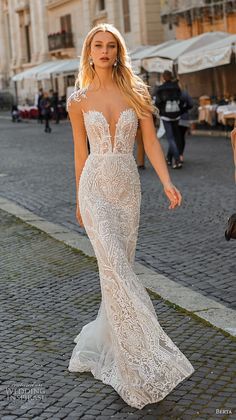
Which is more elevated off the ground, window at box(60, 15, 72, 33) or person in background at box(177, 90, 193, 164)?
window at box(60, 15, 72, 33)

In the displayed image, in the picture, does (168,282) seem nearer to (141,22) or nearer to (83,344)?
(83,344)

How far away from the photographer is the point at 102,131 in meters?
4.48

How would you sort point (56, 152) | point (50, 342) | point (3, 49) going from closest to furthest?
point (50, 342)
point (56, 152)
point (3, 49)

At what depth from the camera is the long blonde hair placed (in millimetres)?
4481

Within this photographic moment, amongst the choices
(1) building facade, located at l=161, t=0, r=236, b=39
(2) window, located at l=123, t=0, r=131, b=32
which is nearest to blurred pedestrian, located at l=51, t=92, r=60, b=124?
(2) window, located at l=123, t=0, r=131, b=32

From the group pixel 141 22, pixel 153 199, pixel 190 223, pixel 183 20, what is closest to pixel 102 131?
pixel 190 223

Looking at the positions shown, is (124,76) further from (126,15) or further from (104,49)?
(126,15)

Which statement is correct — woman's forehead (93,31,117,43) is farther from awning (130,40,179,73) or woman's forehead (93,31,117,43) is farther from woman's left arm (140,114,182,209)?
awning (130,40,179,73)

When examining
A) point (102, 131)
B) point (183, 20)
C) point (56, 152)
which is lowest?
point (56, 152)

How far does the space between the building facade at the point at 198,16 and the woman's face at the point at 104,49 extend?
986 inches

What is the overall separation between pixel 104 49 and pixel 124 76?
0.60 feet

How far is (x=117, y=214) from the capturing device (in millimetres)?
4477

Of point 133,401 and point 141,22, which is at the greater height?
point 141,22

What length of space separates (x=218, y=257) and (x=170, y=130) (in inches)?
312
